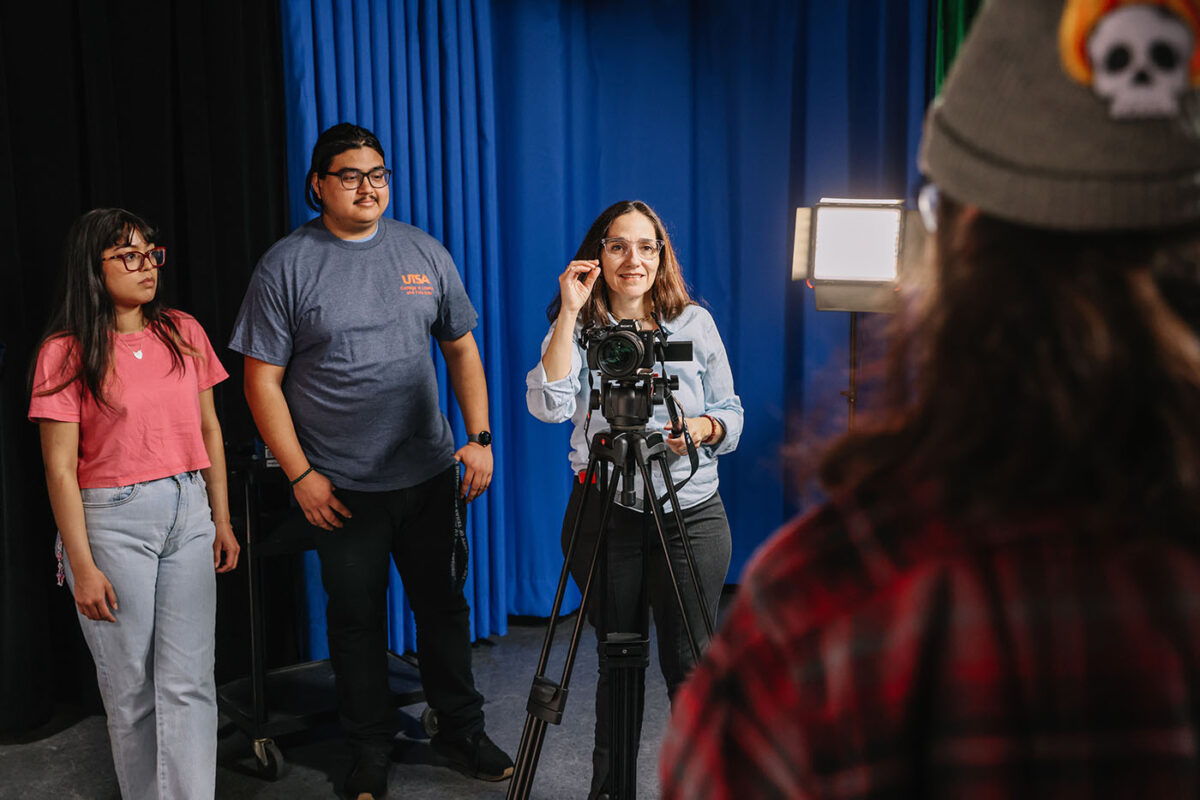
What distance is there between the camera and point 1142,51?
48 cm

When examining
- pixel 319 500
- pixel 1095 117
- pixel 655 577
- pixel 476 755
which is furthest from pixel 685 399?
pixel 1095 117

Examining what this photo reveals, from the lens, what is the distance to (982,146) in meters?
0.52

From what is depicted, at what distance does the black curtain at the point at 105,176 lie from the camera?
2.71m

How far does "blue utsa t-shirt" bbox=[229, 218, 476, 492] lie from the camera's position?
91.7 inches

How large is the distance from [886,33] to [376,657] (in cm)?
298

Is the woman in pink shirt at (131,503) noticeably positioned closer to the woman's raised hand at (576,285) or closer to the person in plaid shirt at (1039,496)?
the woman's raised hand at (576,285)

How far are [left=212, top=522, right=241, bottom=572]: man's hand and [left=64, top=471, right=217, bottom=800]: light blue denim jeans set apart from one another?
0.20m

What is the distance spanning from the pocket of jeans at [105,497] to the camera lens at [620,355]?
1.08m

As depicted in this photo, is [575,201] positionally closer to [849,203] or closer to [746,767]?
[849,203]

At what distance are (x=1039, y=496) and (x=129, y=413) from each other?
79.3 inches

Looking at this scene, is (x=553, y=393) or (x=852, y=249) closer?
(x=553, y=393)

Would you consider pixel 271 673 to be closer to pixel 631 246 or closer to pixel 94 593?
pixel 94 593

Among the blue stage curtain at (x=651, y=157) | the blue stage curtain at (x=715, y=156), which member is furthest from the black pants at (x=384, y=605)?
the blue stage curtain at (x=715, y=156)

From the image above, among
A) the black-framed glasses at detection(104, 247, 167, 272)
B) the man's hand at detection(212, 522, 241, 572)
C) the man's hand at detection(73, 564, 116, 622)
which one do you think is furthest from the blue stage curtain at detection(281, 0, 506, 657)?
the man's hand at detection(73, 564, 116, 622)
